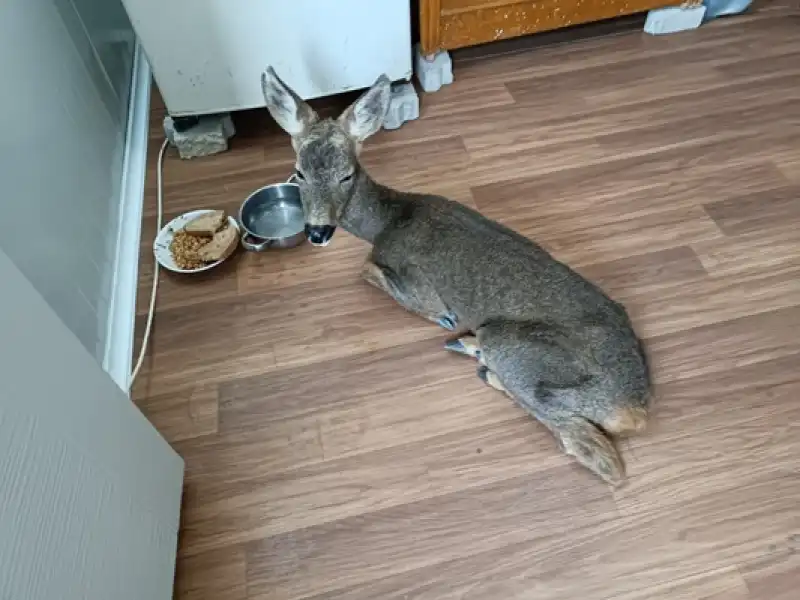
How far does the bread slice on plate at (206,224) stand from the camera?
2.12 metres

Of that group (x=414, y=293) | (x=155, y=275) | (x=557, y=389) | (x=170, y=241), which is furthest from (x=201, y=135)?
(x=557, y=389)

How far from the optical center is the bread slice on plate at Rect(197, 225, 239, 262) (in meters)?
2.07

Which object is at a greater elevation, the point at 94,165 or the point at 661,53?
the point at 94,165

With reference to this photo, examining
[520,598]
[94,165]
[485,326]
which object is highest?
[94,165]

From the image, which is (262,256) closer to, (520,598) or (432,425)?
(432,425)

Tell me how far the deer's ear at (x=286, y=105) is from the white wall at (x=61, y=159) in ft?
1.98

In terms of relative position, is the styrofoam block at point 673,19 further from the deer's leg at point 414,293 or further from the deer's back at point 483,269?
the deer's leg at point 414,293

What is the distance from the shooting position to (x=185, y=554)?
155cm

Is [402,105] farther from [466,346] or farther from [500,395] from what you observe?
[500,395]

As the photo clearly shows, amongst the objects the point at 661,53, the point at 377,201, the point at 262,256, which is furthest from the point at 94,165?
the point at 661,53

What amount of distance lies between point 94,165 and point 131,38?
1004mm

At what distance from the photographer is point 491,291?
5.55 feet

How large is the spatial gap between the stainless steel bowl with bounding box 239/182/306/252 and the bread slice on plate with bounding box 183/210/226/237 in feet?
0.23

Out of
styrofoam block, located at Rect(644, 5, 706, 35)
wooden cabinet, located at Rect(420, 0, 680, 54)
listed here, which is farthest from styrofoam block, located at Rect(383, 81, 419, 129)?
styrofoam block, located at Rect(644, 5, 706, 35)
